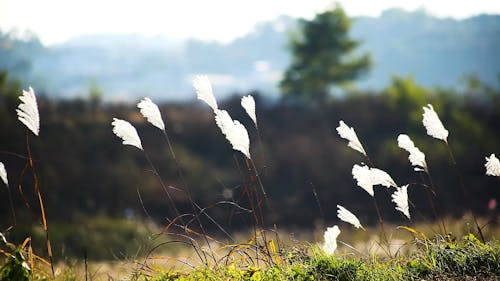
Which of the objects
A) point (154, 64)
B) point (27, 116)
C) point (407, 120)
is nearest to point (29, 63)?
point (154, 64)

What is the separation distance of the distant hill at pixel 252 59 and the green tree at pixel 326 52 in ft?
277

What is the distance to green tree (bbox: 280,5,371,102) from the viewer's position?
89.4ft

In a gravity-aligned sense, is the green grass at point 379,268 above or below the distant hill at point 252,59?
above

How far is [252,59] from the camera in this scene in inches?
5940

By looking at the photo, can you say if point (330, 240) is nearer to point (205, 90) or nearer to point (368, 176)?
point (368, 176)

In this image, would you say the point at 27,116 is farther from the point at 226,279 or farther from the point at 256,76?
the point at 256,76

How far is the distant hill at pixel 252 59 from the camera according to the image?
125875mm

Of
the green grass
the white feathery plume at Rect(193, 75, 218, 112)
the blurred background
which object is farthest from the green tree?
the white feathery plume at Rect(193, 75, 218, 112)

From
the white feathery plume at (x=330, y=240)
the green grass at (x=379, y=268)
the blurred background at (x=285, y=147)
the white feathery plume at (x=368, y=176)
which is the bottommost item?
the blurred background at (x=285, y=147)

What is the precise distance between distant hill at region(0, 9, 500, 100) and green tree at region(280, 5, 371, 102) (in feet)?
277

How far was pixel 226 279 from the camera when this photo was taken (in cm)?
342

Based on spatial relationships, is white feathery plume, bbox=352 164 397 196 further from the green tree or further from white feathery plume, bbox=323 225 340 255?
the green tree

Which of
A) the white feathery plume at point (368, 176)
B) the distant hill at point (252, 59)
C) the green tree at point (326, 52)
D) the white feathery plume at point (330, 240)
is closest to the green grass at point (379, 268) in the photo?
the white feathery plume at point (330, 240)

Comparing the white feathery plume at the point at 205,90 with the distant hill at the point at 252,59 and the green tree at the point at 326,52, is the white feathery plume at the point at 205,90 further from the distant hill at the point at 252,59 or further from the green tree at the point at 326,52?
the distant hill at the point at 252,59
